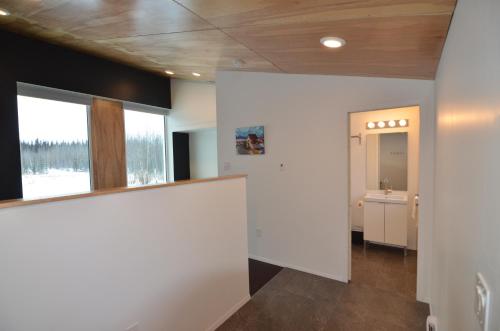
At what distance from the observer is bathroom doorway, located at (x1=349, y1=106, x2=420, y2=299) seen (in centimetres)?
351

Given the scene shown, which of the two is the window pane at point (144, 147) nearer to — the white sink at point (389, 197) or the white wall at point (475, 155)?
the white sink at point (389, 197)

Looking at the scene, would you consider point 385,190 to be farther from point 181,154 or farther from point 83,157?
point 83,157

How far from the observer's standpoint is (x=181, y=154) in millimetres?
5273

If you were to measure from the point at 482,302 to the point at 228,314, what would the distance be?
2.17 meters

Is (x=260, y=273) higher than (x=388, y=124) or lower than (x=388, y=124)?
lower

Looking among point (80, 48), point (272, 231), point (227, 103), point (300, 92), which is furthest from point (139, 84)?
point (272, 231)

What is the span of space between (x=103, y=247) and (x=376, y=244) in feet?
12.8

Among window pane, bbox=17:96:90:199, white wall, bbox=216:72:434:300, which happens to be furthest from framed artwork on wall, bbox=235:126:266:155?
window pane, bbox=17:96:90:199

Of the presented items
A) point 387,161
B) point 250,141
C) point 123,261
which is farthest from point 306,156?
point 123,261

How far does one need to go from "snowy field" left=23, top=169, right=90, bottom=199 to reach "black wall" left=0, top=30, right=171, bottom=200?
17 cm

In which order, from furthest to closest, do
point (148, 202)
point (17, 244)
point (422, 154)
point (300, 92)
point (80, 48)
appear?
1. point (80, 48)
2. point (300, 92)
3. point (422, 154)
4. point (148, 202)
5. point (17, 244)

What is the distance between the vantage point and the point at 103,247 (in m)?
1.41

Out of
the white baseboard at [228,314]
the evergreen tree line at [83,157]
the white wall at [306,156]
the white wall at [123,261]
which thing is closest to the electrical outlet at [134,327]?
the white wall at [123,261]

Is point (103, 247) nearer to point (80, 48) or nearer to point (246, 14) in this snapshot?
point (246, 14)
